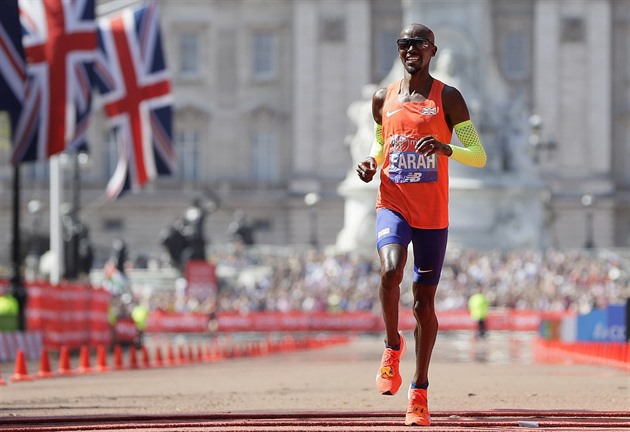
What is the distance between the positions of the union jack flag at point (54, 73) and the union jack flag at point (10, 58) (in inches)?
146

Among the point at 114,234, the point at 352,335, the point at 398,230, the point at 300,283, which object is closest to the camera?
the point at 398,230

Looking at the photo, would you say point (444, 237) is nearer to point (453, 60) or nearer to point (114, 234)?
point (453, 60)

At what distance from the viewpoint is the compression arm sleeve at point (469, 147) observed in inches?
429

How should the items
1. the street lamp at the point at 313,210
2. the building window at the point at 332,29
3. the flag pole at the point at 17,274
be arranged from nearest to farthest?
the flag pole at the point at 17,274 < the street lamp at the point at 313,210 < the building window at the point at 332,29

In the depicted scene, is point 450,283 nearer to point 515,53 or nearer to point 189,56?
point 515,53

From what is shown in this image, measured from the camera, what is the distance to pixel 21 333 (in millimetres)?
28062

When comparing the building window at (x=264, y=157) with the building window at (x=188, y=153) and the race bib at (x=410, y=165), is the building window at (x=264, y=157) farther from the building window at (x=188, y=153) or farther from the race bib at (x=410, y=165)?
the race bib at (x=410, y=165)

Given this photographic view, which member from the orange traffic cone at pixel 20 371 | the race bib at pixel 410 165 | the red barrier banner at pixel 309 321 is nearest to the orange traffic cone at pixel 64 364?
the orange traffic cone at pixel 20 371

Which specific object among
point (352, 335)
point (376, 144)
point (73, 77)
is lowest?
point (352, 335)

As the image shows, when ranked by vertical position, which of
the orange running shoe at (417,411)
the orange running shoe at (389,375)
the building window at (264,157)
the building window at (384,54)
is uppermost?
the building window at (384,54)

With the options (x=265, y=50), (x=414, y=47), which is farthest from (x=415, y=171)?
(x=265, y=50)

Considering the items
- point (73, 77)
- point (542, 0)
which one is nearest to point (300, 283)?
point (73, 77)

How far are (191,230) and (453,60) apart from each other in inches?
409

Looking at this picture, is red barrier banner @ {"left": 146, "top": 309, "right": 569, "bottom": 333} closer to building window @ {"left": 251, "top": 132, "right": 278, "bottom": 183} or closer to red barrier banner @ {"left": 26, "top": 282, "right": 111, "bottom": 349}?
red barrier banner @ {"left": 26, "top": 282, "right": 111, "bottom": 349}
